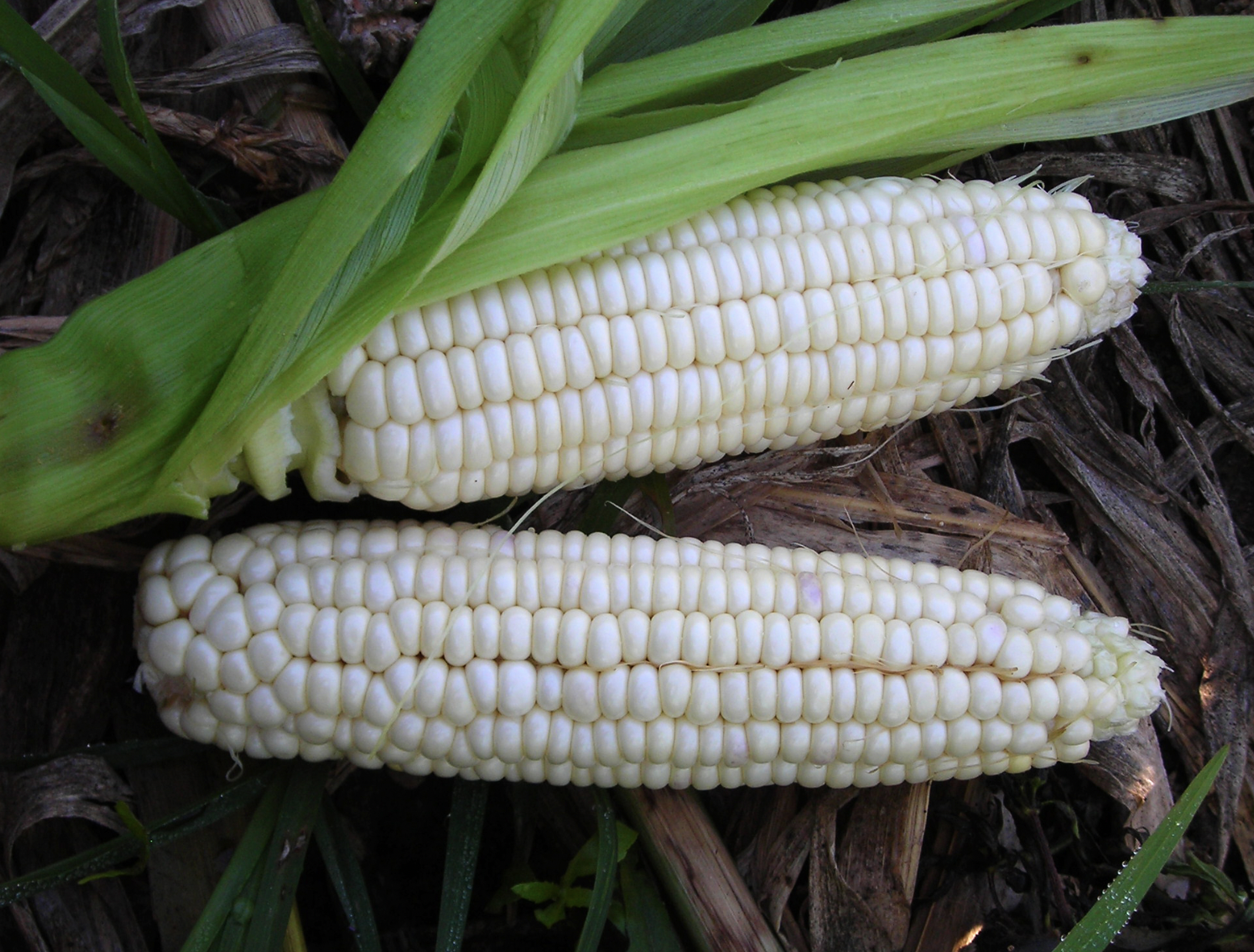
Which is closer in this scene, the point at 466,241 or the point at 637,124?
the point at 466,241

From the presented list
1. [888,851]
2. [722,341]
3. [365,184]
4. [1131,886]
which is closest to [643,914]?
[888,851]

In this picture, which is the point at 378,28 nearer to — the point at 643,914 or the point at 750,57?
the point at 750,57

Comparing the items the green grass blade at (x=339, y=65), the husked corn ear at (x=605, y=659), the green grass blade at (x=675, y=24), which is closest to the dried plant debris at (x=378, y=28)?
the green grass blade at (x=339, y=65)

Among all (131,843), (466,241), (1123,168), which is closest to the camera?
→ (466,241)

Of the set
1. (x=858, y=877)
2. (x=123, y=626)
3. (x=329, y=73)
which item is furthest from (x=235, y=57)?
(x=858, y=877)

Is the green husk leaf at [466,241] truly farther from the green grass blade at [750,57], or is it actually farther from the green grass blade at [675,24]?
the green grass blade at [675,24]

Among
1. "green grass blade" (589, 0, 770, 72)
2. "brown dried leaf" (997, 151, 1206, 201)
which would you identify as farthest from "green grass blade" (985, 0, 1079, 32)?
"green grass blade" (589, 0, 770, 72)
